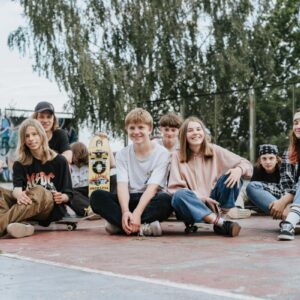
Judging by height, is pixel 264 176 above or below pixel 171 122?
below

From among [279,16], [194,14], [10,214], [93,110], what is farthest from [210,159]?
[279,16]

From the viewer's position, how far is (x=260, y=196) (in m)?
5.38

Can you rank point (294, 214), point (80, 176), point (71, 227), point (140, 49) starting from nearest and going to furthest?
point (294, 214)
point (71, 227)
point (80, 176)
point (140, 49)

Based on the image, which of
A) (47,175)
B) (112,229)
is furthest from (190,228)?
(47,175)

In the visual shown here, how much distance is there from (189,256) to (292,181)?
181 cm

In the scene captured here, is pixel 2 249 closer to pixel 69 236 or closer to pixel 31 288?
pixel 69 236

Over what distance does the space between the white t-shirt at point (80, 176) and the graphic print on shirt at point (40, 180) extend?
1.80 meters

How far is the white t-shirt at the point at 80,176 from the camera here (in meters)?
7.41

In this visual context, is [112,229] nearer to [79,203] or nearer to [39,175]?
[39,175]

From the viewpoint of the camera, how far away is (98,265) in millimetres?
3434

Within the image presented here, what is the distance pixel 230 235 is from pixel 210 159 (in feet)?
2.35

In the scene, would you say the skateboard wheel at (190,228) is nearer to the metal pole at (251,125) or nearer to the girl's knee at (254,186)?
the girl's knee at (254,186)

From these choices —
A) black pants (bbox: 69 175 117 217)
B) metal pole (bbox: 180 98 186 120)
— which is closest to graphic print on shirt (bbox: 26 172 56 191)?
black pants (bbox: 69 175 117 217)

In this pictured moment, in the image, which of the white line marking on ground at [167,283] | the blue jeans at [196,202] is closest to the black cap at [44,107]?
the blue jeans at [196,202]
